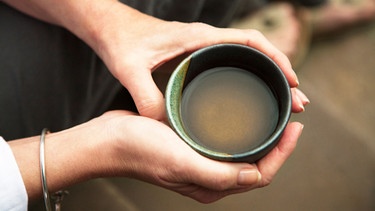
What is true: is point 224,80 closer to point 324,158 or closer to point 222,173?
point 222,173

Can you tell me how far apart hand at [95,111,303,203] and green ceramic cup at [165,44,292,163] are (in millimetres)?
21

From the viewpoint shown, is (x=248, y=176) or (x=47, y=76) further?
(x=47, y=76)

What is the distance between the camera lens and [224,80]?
2.42 ft

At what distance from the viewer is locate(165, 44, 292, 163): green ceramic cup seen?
0.63 meters

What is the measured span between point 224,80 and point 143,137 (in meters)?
0.17

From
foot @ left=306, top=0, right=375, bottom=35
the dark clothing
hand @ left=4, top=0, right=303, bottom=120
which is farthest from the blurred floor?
hand @ left=4, top=0, right=303, bottom=120

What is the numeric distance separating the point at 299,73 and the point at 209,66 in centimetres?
76

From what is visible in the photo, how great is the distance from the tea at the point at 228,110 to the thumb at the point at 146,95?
0.04 meters

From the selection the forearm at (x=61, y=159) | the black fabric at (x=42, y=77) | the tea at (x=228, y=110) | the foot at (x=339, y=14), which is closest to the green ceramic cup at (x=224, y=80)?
the tea at (x=228, y=110)

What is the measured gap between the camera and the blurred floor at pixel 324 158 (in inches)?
41.1

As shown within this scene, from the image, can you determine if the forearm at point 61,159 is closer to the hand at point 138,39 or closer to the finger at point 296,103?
the hand at point 138,39

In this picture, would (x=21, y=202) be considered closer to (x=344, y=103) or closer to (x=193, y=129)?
(x=193, y=129)

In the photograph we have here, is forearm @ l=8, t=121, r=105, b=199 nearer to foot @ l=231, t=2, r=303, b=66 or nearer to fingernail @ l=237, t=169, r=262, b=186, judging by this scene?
fingernail @ l=237, t=169, r=262, b=186

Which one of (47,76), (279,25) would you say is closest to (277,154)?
(47,76)
